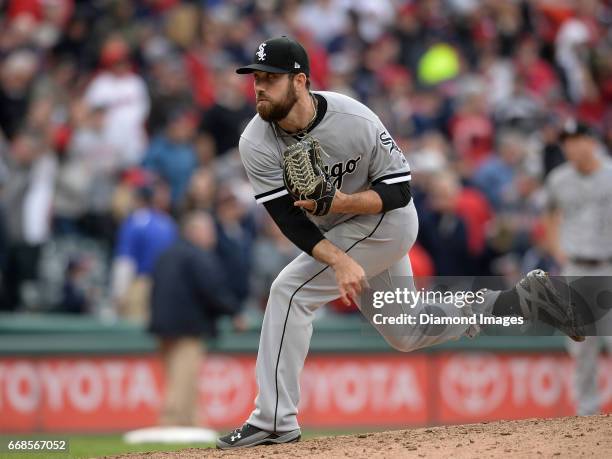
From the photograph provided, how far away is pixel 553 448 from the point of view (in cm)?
632

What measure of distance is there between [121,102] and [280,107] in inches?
311

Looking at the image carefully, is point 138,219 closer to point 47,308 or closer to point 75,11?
point 47,308

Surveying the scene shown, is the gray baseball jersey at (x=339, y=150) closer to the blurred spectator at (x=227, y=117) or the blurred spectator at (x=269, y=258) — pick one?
the blurred spectator at (x=269, y=258)

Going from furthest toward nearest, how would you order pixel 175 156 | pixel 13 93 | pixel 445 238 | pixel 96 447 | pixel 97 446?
pixel 13 93, pixel 175 156, pixel 445 238, pixel 97 446, pixel 96 447

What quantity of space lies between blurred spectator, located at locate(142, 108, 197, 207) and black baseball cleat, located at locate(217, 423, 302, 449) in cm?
685

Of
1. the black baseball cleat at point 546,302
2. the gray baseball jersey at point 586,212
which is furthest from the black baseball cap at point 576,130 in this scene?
the black baseball cleat at point 546,302

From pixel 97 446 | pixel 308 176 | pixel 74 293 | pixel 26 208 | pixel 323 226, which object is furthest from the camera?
pixel 74 293

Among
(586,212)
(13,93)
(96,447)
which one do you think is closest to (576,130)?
(586,212)

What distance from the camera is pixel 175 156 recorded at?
13.7 m

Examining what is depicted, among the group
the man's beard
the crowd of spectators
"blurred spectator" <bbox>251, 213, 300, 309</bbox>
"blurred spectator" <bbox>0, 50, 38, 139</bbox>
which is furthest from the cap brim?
"blurred spectator" <bbox>0, 50, 38, 139</bbox>

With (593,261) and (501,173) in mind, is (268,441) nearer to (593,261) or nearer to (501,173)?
(593,261)


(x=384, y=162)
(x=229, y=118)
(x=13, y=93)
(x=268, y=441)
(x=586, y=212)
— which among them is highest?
(x=13, y=93)

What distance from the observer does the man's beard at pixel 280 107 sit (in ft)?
21.7

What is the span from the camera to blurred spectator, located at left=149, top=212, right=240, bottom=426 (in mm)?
11734
